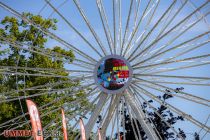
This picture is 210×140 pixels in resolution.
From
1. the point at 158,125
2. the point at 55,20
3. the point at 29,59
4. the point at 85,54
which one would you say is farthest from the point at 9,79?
the point at 158,125

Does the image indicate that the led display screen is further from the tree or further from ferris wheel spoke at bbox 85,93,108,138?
the tree

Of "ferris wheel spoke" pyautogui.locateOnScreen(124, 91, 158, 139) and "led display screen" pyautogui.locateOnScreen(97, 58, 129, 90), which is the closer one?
"ferris wheel spoke" pyautogui.locateOnScreen(124, 91, 158, 139)

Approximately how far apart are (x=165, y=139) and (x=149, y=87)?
27971mm

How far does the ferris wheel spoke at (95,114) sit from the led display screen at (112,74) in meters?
0.58

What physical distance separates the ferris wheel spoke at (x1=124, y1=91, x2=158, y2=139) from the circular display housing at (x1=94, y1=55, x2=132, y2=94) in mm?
707

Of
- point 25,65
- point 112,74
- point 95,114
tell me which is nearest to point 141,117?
point 95,114

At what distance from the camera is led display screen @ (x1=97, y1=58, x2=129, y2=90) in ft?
92.5

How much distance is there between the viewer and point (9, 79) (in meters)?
42.4

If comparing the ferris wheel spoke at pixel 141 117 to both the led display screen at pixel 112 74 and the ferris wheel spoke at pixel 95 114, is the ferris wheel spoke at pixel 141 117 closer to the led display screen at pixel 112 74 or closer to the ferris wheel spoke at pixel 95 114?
the led display screen at pixel 112 74

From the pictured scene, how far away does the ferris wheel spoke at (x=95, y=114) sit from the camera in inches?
1090

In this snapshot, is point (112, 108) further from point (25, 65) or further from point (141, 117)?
point (25, 65)

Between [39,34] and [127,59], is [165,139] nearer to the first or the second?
[39,34]

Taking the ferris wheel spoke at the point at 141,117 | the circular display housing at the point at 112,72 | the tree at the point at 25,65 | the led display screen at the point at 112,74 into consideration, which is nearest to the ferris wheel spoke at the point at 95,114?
the circular display housing at the point at 112,72

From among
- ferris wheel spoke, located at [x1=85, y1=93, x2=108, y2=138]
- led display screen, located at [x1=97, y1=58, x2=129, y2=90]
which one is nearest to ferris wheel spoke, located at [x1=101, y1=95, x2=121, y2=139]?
ferris wheel spoke, located at [x1=85, y1=93, x2=108, y2=138]
